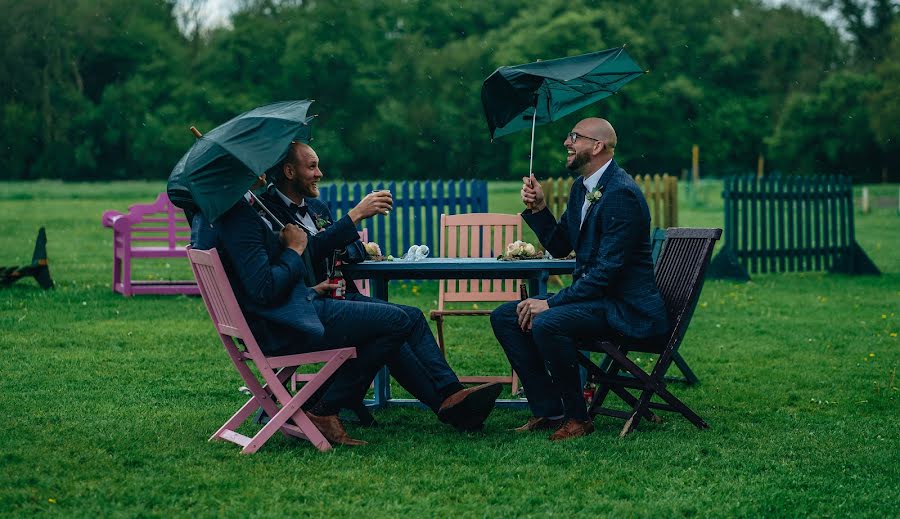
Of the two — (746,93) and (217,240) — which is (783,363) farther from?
(746,93)

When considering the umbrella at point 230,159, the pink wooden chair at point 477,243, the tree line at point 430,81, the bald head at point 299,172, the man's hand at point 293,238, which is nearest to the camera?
the umbrella at point 230,159

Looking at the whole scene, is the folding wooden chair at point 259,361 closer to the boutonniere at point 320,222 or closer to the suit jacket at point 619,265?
the boutonniere at point 320,222

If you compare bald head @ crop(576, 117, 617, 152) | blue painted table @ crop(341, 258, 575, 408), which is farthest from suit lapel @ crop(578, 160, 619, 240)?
blue painted table @ crop(341, 258, 575, 408)

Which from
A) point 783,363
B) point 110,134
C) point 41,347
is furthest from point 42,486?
point 110,134

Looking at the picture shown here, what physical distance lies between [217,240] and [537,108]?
Answer: 2.64 m

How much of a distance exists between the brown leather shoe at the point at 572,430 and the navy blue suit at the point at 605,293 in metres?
0.03

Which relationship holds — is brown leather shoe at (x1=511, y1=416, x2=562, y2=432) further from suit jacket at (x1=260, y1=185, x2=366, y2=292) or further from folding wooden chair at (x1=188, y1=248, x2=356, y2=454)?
suit jacket at (x1=260, y1=185, x2=366, y2=292)

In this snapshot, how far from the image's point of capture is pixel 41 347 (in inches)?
390

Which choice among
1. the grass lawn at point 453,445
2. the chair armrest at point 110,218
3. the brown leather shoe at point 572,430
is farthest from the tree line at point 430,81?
the brown leather shoe at point 572,430

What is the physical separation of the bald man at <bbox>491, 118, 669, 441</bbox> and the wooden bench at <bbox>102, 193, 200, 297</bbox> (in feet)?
26.5

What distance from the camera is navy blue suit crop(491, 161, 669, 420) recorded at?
249 inches

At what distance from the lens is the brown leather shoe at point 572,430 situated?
20.9ft

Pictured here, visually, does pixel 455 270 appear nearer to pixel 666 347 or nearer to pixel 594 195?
pixel 594 195

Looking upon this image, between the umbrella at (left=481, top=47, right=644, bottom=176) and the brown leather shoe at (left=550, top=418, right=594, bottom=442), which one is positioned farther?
the umbrella at (left=481, top=47, right=644, bottom=176)
